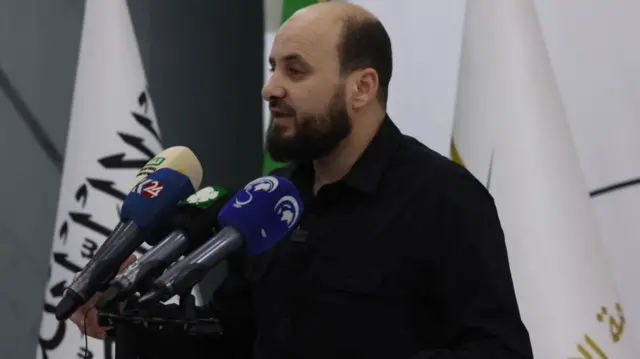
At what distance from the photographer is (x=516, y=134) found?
4.76 feet

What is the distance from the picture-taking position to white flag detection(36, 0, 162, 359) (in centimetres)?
193

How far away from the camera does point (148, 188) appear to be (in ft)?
2.82

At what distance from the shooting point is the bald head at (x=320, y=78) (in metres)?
1.02

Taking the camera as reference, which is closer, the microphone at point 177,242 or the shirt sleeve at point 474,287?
the microphone at point 177,242

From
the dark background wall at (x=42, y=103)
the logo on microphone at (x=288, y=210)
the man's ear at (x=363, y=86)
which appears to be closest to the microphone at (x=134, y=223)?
the logo on microphone at (x=288, y=210)

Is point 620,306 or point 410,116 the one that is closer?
point 620,306

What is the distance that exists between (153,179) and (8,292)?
1.56 meters

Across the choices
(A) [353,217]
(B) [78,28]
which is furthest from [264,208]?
(B) [78,28]

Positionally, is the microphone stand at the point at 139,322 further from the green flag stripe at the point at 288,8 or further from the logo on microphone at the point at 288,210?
the green flag stripe at the point at 288,8

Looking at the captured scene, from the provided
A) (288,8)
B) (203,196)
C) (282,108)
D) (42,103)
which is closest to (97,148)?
(42,103)

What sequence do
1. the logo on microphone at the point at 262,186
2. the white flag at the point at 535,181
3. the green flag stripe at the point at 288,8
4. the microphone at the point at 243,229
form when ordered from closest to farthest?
the microphone at the point at 243,229 → the logo on microphone at the point at 262,186 → the white flag at the point at 535,181 → the green flag stripe at the point at 288,8

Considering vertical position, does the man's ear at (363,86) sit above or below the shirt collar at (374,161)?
above

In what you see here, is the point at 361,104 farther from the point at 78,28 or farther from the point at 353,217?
the point at 78,28

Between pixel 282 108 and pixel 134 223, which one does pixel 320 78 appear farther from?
pixel 134 223
